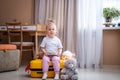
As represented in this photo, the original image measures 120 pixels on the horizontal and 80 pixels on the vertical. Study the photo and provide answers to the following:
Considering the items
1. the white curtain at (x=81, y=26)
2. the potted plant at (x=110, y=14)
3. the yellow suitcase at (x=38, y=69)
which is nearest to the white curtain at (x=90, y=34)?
the white curtain at (x=81, y=26)

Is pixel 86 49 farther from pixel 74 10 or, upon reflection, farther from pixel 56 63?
pixel 56 63

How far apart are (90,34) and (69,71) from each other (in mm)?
1433

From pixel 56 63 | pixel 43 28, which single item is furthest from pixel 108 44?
pixel 56 63

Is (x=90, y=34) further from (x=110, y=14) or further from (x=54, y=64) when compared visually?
(x=54, y=64)

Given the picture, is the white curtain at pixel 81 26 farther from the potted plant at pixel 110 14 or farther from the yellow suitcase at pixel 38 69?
the yellow suitcase at pixel 38 69

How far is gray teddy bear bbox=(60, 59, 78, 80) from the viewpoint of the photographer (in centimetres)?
282

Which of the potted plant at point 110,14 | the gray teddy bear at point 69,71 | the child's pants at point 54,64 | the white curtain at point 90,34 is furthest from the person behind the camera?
the potted plant at point 110,14

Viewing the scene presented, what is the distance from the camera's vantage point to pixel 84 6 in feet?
13.6

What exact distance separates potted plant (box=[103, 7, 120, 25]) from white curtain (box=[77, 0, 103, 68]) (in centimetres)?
25

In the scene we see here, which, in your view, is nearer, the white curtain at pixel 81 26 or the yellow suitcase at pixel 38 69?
the yellow suitcase at pixel 38 69

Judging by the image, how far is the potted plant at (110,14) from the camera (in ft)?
13.8

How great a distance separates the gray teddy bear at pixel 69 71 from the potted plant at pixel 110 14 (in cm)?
176

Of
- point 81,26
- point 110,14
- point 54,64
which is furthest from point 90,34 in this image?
point 54,64

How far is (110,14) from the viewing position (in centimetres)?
423
